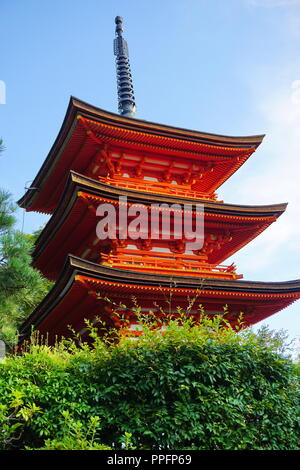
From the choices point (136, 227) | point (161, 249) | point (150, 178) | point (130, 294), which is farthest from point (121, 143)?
point (130, 294)

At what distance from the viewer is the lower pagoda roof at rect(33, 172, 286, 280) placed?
50.8 feet

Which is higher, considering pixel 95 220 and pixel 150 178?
pixel 150 178

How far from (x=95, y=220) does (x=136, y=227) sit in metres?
1.33

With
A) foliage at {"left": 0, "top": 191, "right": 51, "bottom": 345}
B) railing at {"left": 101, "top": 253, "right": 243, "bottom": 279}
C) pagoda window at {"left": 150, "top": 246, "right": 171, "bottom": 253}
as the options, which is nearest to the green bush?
foliage at {"left": 0, "top": 191, "right": 51, "bottom": 345}

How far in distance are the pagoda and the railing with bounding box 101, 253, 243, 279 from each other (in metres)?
0.03

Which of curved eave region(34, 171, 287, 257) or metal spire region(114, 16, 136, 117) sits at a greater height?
metal spire region(114, 16, 136, 117)

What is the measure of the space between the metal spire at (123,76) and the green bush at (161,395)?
1496 cm

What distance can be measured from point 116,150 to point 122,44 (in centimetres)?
1131

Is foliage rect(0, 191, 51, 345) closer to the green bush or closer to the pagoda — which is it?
the pagoda

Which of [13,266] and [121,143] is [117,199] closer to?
[121,143]

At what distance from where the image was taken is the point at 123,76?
998 inches

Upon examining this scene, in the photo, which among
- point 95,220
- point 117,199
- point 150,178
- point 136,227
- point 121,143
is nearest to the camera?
point 117,199

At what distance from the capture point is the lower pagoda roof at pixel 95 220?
15.5 m

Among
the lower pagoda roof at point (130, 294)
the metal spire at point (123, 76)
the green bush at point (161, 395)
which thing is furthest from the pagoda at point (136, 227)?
the metal spire at point (123, 76)
